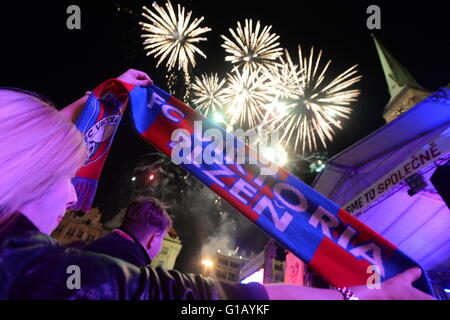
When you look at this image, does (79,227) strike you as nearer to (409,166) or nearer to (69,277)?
(409,166)

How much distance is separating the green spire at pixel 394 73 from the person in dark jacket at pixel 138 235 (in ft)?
133

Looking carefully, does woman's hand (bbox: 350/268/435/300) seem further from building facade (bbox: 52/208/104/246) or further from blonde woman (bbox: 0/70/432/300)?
building facade (bbox: 52/208/104/246)

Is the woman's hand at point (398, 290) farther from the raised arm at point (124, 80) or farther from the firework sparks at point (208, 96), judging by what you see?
the firework sparks at point (208, 96)

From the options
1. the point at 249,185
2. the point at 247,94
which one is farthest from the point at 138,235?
the point at 247,94

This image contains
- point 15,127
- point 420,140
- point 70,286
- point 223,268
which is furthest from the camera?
point 223,268

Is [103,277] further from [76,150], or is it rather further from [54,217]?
A: [76,150]

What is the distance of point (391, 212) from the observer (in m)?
8.20

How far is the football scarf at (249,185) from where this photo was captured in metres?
1.84

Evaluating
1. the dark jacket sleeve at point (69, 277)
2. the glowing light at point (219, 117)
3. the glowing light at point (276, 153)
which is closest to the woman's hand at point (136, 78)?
the dark jacket sleeve at point (69, 277)

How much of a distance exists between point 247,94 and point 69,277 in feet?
35.2

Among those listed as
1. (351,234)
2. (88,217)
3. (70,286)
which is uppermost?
(70,286)

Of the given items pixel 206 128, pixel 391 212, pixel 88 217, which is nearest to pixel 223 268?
pixel 88 217

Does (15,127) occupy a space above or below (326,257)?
above

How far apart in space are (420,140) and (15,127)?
930 cm
